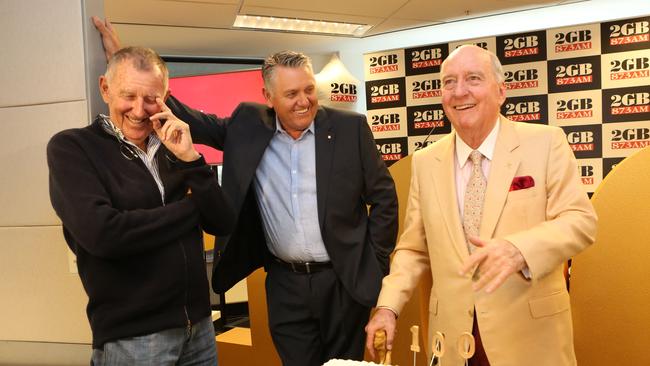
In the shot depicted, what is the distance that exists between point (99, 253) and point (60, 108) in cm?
83

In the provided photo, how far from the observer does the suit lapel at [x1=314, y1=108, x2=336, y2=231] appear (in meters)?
2.03

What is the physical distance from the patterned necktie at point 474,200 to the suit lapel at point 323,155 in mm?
553

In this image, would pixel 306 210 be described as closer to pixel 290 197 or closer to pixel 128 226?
pixel 290 197

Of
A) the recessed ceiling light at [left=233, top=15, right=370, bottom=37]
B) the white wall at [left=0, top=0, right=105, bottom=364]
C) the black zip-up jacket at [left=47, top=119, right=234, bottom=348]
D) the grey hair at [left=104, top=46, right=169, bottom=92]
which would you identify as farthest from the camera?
the recessed ceiling light at [left=233, top=15, right=370, bottom=37]

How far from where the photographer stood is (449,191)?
5.64ft

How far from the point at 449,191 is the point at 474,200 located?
0.08m

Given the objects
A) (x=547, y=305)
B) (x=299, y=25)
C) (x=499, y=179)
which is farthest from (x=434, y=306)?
(x=299, y=25)

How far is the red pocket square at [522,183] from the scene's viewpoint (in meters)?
1.61

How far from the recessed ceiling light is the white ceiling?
0.14m

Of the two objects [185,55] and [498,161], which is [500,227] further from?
[185,55]

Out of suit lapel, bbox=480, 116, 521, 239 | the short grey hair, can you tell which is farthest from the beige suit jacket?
the short grey hair

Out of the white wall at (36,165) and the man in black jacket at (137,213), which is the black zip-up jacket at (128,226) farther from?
the white wall at (36,165)

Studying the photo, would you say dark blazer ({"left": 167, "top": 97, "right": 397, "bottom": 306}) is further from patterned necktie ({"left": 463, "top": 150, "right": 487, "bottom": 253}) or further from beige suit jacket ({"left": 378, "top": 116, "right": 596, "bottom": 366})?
patterned necktie ({"left": 463, "top": 150, "right": 487, "bottom": 253})

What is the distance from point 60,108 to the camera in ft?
6.52
